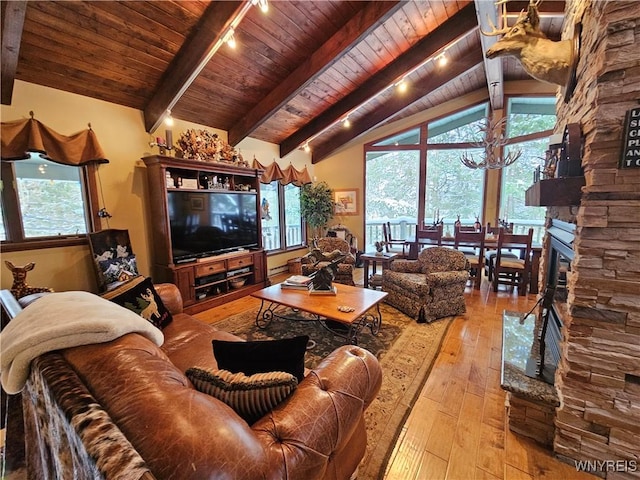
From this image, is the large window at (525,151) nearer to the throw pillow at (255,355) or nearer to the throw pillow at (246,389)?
the throw pillow at (255,355)

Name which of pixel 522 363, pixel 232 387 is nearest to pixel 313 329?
pixel 522 363

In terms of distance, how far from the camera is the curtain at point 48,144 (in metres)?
2.42

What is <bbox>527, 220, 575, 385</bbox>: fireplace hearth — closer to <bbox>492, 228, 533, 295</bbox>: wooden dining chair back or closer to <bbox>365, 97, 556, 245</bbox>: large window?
<bbox>492, 228, 533, 295</bbox>: wooden dining chair back

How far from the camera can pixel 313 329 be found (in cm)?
306

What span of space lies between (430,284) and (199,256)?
300cm

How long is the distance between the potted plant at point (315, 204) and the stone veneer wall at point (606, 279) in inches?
188

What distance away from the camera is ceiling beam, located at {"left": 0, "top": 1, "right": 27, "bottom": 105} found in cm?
194

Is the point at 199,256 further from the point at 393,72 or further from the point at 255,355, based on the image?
the point at 393,72

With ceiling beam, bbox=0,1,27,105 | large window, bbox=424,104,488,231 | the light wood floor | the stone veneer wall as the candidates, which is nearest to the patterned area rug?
the light wood floor

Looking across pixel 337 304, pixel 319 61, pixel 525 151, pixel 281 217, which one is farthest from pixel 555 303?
pixel 281 217

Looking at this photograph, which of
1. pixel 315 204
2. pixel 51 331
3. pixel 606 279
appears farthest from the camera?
pixel 315 204

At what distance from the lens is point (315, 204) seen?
6.02 m

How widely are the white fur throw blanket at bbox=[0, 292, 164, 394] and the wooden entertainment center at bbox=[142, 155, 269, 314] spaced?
8.29ft

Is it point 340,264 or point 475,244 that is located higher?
point 475,244
